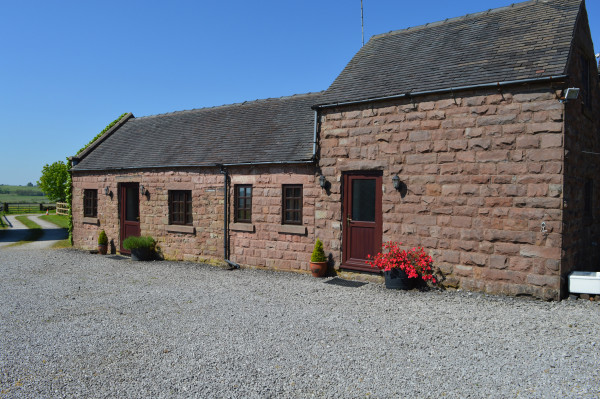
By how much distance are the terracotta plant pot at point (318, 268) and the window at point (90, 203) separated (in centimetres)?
1110

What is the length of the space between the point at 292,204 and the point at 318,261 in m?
1.92

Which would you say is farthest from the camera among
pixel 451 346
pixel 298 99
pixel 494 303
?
pixel 298 99

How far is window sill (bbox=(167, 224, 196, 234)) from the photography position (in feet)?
45.2

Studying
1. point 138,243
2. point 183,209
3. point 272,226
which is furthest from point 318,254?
point 138,243

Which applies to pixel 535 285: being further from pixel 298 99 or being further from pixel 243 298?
pixel 298 99

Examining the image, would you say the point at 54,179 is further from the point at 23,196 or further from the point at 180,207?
the point at 23,196

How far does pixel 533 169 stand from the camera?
8094 millimetres

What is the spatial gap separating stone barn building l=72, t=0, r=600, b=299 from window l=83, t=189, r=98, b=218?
4271mm

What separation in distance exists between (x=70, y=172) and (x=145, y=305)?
40.5ft

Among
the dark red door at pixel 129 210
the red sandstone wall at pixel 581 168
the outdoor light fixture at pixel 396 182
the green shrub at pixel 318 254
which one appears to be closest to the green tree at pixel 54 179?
the dark red door at pixel 129 210

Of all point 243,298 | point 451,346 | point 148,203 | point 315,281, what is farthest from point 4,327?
point 148,203

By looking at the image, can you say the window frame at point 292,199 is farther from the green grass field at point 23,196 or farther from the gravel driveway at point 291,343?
the green grass field at point 23,196

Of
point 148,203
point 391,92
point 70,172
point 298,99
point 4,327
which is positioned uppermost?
point 298,99

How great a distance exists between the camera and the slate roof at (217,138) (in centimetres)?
1255
